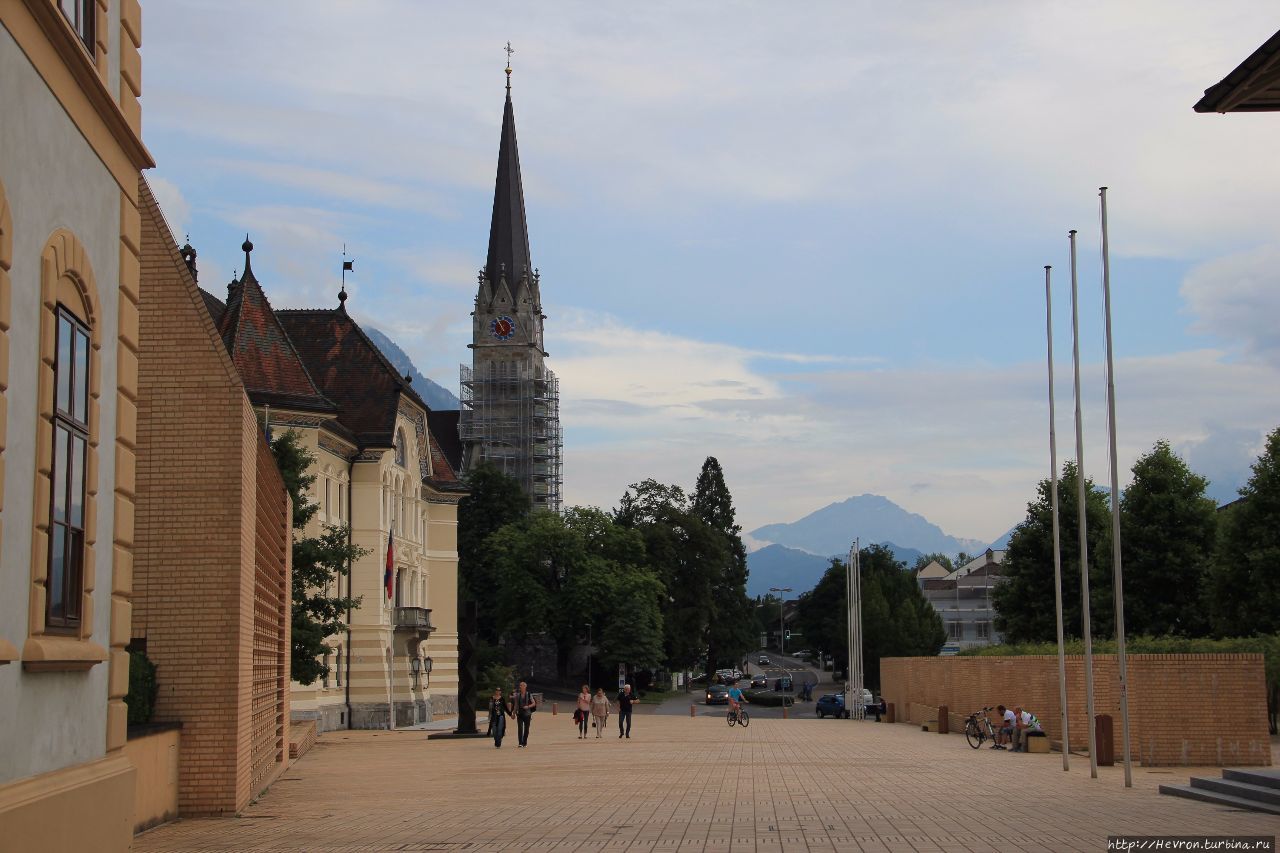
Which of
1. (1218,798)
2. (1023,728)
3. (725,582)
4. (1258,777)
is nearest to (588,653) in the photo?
(725,582)

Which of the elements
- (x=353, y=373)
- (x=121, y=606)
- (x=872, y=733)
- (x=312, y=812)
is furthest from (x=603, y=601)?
(x=121, y=606)

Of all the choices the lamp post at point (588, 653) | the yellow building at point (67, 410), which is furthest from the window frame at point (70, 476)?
the lamp post at point (588, 653)

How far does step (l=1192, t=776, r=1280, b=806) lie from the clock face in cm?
11429

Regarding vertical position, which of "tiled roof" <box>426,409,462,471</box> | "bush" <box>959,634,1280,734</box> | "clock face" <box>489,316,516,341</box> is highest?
"clock face" <box>489,316,516,341</box>

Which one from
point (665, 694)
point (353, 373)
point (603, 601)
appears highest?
point (353, 373)

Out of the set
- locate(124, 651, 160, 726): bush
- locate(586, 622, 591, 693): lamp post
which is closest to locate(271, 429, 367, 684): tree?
locate(124, 651, 160, 726): bush

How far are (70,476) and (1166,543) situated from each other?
160ft

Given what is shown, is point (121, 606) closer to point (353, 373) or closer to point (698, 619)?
point (353, 373)

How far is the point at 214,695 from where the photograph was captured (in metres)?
16.9

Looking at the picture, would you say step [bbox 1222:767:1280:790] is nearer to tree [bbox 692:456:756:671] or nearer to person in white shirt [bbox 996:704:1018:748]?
person in white shirt [bbox 996:704:1018:748]

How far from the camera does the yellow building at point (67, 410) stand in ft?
28.0

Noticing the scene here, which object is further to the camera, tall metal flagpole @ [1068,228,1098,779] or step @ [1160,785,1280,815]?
tall metal flagpole @ [1068,228,1098,779]

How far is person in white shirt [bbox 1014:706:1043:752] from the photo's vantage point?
33.1m

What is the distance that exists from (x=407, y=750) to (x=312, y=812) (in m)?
17.4
